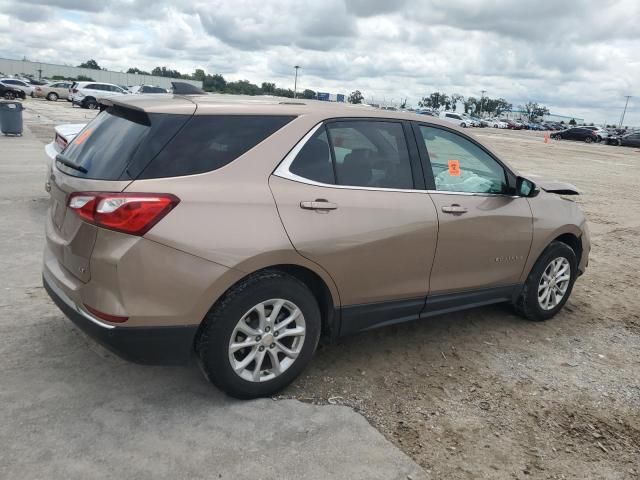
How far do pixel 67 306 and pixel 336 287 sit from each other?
155cm

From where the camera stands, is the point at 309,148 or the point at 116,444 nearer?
the point at 116,444

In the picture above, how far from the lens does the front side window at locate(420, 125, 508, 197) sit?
4117mm

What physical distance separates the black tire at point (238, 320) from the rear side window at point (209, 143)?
0.68 metres

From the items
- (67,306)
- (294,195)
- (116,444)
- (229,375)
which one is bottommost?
(116,444)

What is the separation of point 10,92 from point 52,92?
5.18m

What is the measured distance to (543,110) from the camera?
146 m

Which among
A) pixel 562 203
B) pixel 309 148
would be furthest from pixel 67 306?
pixel 562 203

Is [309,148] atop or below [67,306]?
atop

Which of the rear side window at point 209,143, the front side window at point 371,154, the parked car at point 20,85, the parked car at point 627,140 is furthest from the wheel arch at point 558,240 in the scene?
the parked car at point 627,140

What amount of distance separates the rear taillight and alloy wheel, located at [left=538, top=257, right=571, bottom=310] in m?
3.37

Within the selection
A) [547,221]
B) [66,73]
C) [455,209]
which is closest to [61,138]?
[455,209]

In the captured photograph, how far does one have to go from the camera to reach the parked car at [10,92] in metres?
43.1

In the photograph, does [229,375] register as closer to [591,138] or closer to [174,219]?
[174,219]

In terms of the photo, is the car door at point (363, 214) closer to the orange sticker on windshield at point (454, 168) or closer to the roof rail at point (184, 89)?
the orange sticker on windshield at point (454, 168)
